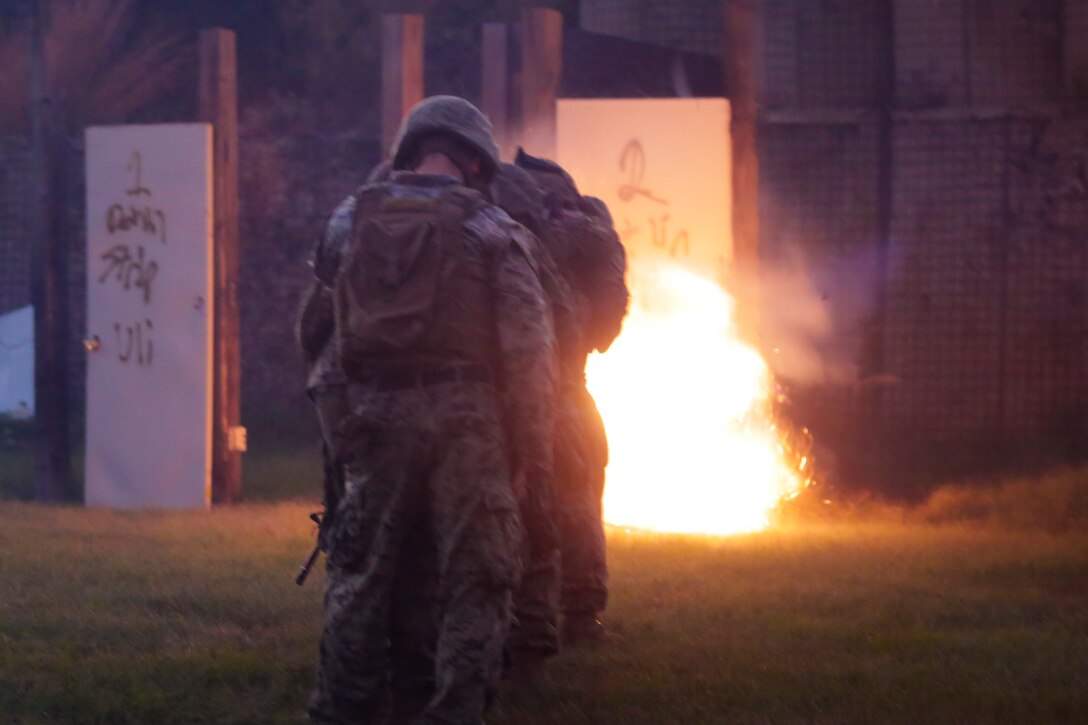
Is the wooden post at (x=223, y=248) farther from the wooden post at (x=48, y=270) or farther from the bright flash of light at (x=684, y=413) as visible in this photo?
the bright flash of light at (x=684, y=413)

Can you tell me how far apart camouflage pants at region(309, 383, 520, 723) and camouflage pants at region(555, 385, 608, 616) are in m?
1.21

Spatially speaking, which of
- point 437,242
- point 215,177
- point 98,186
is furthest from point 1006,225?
point 437,242

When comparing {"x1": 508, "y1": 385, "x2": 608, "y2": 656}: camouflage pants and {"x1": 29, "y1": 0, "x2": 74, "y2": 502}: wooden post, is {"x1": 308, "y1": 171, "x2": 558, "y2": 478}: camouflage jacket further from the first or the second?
{"x1": 29, "y1": 0, "x2": 74, "y2": 502}: wooden post

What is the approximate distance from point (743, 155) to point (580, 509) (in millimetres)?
3236

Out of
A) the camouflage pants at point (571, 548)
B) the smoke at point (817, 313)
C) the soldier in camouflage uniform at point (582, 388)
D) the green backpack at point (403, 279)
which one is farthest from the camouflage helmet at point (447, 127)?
the smoke at point (817, 313)

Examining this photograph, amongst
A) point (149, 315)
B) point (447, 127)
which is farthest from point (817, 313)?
point (447, 127)

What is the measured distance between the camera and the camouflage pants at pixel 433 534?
416cm

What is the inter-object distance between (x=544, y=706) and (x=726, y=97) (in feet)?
14.3

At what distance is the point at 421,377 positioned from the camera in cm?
420

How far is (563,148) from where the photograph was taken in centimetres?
823

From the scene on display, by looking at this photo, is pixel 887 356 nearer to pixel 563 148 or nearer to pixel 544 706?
pixel 563 148

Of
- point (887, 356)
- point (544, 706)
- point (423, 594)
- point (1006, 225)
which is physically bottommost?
point (544, 706)

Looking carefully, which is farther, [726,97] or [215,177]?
[215,177]

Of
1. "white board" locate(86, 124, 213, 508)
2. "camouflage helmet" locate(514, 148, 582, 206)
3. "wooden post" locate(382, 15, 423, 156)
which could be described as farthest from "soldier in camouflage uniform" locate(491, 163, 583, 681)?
"white board" locate(86, 124, 213, 508)
